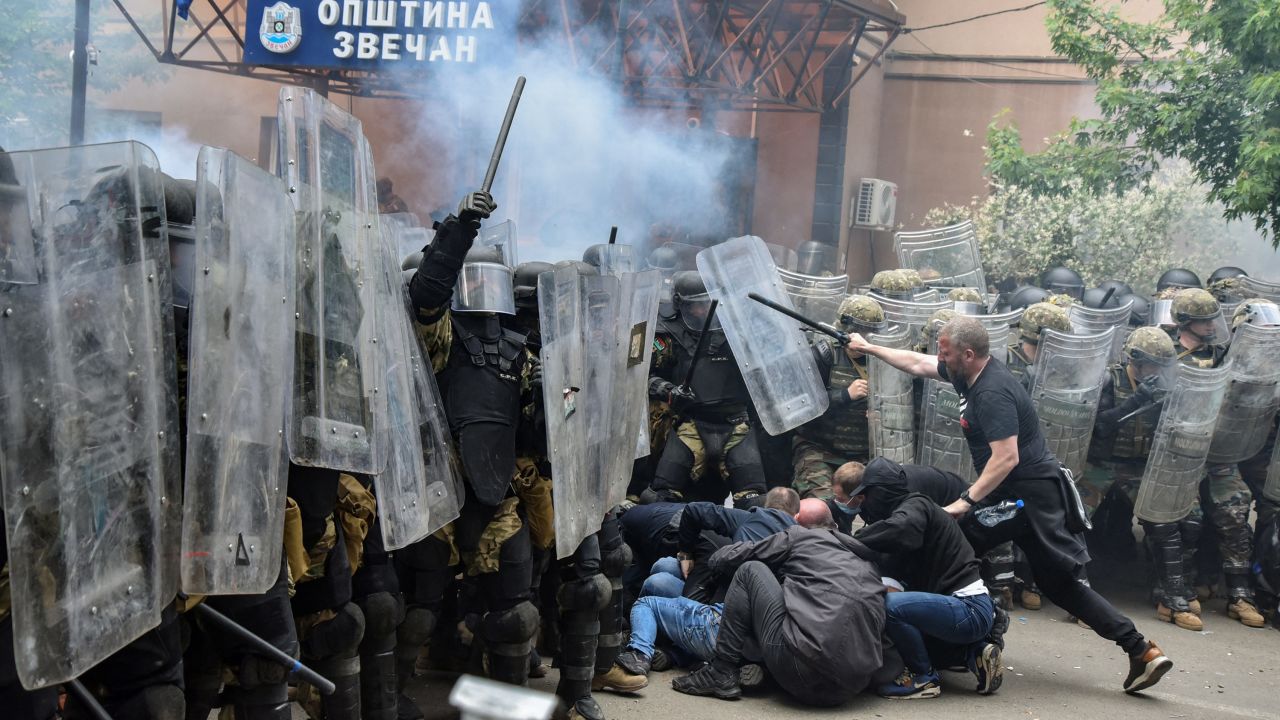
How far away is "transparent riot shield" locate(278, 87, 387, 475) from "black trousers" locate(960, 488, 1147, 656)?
10.1ft

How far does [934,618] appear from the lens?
5211mm

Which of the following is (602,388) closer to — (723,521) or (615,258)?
(723,521)

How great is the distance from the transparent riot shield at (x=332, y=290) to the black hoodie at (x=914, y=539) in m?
2.39

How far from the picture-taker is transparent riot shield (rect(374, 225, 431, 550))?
3.72 m

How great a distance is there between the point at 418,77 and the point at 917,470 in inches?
293

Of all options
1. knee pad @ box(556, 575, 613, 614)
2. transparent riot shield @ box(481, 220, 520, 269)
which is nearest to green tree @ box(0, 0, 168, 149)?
transparent riot shield @ box(481, 220, 520, 269)

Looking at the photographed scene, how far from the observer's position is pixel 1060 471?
5668 mm

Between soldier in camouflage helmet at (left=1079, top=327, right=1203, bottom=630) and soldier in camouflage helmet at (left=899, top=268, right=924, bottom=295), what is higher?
soldier in camouflage helmet at (left=899, top=268, right=924, bottom=295)

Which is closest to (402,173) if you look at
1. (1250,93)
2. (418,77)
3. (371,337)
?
(418,77)

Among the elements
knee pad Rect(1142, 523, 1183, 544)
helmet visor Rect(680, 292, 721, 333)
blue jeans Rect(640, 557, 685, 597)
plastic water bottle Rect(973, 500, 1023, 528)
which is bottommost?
blue jeans Rect(640, 557, 685, 597)

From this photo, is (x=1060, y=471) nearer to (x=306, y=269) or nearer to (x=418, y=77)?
(x=306, y=269)

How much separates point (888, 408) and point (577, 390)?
287 cm

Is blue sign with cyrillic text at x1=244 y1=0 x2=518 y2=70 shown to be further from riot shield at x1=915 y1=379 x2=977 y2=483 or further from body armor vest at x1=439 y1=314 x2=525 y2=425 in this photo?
body armor vest at x1=439 y1=314 x2=525 y2=425

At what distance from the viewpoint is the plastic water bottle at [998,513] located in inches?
218
